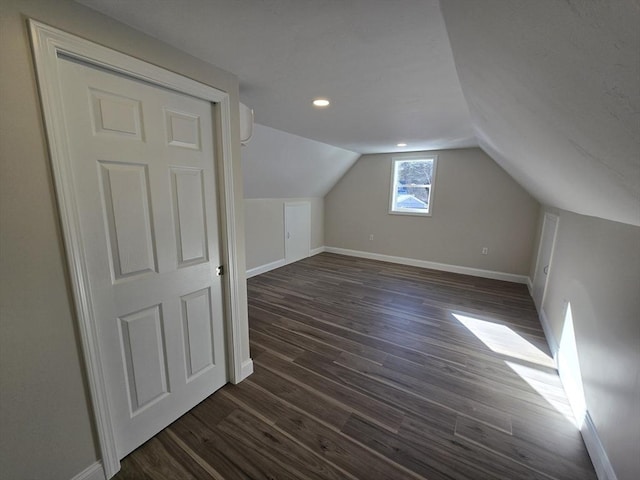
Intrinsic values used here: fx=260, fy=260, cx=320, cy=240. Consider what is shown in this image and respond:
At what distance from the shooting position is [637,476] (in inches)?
41.8

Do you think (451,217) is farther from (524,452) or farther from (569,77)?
(569,77)

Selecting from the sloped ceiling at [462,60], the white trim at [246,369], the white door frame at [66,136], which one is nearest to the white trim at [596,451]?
the sloped ceiling at [462,60]

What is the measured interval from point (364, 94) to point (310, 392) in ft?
7.45

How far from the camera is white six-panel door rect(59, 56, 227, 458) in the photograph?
117cm

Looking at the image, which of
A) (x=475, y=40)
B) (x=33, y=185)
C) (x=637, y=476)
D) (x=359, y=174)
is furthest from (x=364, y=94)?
(x=359, y=174)

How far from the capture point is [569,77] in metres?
0.70

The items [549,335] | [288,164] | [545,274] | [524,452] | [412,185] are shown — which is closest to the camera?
[524,452]

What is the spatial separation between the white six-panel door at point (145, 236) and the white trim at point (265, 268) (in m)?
2.54

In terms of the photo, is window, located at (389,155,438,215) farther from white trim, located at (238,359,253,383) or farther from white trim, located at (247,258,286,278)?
white trim, located at (238,359,253,383)

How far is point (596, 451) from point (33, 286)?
2.83 meters

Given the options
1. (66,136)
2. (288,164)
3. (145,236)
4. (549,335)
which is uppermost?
(288,164)

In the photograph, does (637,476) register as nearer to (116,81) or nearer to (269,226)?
(116,81)

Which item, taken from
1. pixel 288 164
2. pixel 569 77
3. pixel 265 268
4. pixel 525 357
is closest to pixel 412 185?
pixel 288 164

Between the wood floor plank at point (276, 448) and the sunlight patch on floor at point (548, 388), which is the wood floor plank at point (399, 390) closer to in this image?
the sunlight patch on floor at point (548, 388)
